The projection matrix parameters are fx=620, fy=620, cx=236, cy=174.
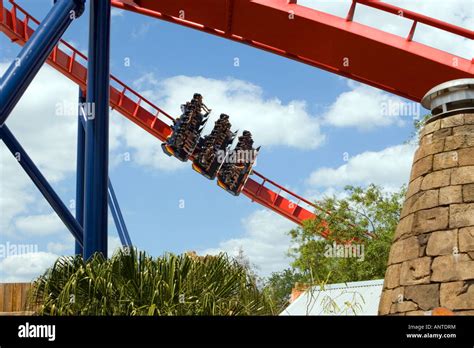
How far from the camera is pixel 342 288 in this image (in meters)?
8.03

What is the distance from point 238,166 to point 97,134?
951cm

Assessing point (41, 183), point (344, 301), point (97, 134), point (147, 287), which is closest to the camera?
point (147, 287)

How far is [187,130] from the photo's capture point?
15969mm

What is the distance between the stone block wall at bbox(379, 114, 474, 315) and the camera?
16.3 ft

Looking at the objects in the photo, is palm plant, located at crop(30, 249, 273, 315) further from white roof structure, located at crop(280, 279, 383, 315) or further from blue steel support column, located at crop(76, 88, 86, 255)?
blue steel support column, located at crop(76, 88, 86, 255)

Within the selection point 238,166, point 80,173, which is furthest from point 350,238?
point 80,173

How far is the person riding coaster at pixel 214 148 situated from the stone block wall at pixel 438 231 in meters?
10.8

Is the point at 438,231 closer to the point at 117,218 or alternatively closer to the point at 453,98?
the point at 453,98

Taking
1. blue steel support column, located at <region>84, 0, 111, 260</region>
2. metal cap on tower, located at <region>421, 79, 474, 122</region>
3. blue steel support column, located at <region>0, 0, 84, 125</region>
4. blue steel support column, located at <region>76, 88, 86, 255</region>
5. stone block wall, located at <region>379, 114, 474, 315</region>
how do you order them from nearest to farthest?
stone block wall, located at <region>379, 114, 474, 315</region> → metal cap on tower, located at <region>421, 79, 474, 122</region> → blue steel support column, located at <region>0, 0, 84, 125</region> → blue steel support column, located at <region>84, 0, 111, 260</region> → blue steel support column, located at <region>76, 88, 86, 255</region>

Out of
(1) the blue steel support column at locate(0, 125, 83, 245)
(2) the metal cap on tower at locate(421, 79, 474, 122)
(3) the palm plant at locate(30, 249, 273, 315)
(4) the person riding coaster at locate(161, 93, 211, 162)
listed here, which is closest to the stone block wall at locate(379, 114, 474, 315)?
(2) the metal cap on tower at locate(421, 79, 474, 122)

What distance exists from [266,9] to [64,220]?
4.22 m

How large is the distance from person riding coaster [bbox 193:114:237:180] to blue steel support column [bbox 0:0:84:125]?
8447mm

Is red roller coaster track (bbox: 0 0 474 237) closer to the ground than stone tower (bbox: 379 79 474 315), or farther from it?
farther from it

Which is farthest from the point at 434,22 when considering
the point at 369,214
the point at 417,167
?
the point at 369,214
